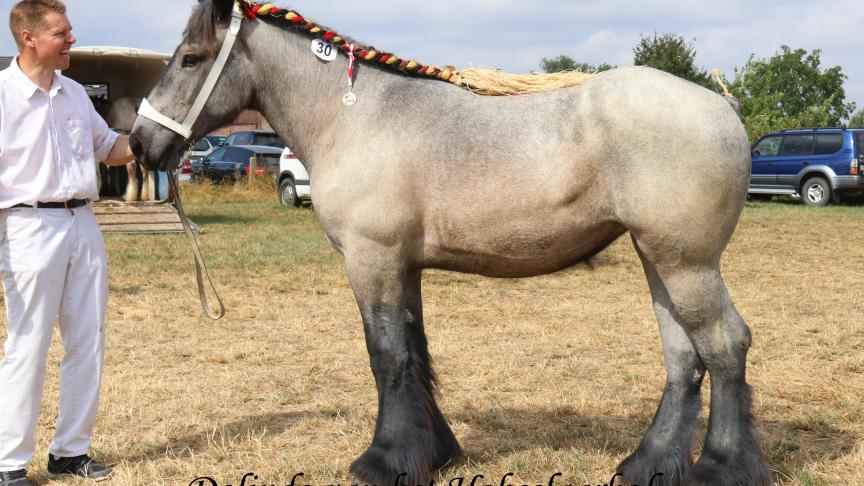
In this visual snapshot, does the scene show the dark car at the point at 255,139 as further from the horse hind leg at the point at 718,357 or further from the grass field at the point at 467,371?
the horse hind leg at the point at 718,357

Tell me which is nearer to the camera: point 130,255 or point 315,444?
point 315,444

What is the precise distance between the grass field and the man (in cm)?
42

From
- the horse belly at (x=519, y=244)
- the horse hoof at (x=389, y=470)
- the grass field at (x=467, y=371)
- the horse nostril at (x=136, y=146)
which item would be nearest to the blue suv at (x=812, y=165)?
the grass field at (x=467, y=371)

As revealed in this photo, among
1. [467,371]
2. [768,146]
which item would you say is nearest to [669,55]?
[768,146]

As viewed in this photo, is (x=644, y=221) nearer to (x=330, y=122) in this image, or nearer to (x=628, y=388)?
(x=330, y=122)

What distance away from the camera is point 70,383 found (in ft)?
12.4

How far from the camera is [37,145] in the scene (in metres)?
3.56

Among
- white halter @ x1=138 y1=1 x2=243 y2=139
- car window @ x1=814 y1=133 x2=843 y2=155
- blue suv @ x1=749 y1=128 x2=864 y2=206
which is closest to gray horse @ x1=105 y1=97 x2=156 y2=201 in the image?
Answer: white halter @ x1=138 y1=1 x2=243 y2=139

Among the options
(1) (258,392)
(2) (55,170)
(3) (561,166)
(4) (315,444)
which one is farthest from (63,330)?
(3) (561,166)

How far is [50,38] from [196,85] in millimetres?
646

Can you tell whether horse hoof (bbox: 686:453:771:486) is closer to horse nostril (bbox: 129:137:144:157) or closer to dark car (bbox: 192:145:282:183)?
horse nostril (bbox: 129:137:144:157)

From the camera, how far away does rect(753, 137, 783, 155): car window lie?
2069cm

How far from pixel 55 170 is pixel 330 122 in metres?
1.24

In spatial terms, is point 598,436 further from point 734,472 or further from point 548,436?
point 734,472
